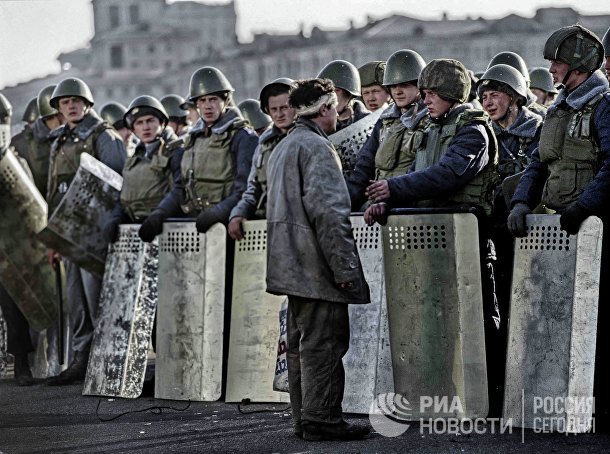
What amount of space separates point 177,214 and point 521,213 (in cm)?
390

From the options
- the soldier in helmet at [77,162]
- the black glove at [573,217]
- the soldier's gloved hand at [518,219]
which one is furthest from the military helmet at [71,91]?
the black glove at [573,217]

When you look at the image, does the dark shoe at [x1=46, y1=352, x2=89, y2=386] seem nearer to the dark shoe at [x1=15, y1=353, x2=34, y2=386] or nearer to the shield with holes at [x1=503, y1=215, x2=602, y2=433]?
the dark shoe at [x1=15, y1=353, x2=34, y2=386]

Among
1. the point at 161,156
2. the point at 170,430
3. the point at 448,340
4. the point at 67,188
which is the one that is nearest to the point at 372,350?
the point at 448,340

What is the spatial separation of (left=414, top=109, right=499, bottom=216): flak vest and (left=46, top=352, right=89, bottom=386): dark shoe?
4.71 meters

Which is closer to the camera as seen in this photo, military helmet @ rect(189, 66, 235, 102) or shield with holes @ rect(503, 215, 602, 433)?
shield with holes @ rect(503, 215, 602, 433)

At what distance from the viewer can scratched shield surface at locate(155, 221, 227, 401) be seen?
12453mm

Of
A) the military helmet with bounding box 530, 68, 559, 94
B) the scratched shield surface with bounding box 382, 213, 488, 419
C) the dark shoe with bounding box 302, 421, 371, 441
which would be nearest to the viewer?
the dark shoe with bounding box 302, 421, 371, 441

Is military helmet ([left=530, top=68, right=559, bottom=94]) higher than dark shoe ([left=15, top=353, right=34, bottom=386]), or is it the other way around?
military helmet ([left=530, top=68, right=559, bottom=94])

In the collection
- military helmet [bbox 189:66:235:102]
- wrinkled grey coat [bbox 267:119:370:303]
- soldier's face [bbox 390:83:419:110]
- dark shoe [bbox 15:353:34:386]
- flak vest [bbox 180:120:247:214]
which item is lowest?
dark shoe [bbox 15:353:34:386]

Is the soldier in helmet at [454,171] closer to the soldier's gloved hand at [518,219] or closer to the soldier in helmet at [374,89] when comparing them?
the soldier's gloved hand at [518,219]

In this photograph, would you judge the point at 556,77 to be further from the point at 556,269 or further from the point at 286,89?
the point at 286,89

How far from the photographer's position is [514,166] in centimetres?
1184

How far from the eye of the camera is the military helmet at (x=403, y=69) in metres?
11.6

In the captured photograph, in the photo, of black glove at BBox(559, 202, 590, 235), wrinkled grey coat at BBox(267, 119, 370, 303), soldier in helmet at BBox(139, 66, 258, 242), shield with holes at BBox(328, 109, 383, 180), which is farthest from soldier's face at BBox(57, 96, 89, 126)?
black glove at BBox(559, 202, 590, 235)
